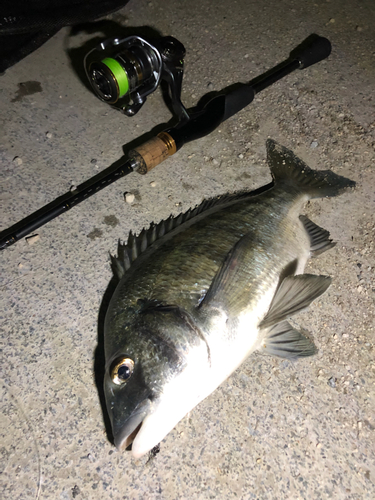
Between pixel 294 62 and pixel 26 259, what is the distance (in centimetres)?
243

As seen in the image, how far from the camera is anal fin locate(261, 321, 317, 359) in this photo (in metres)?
1.85

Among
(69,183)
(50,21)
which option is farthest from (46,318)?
(50,21)

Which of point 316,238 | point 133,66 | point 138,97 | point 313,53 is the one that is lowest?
point 316,238

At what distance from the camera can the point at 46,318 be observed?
2043mm

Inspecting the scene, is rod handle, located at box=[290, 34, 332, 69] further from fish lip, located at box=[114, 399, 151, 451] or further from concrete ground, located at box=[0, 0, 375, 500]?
fish lip, located at box=[114, 399, 151, 451]

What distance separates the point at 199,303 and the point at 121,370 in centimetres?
46

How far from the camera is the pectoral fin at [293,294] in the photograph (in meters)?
1.79

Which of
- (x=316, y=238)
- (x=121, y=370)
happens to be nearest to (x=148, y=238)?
(x=121, y=370)

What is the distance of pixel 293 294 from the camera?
1.83 m

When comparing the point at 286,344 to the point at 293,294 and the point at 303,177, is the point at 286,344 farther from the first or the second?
the point at 303,177

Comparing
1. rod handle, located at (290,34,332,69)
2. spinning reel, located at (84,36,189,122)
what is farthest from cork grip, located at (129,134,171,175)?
rod handle, located at (290,34,332,69)

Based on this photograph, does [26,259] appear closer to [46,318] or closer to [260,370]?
[46,318]

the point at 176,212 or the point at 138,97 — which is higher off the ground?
the point at 138,97

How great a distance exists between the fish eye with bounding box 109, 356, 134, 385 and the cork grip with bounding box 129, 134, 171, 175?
45.8 inches
